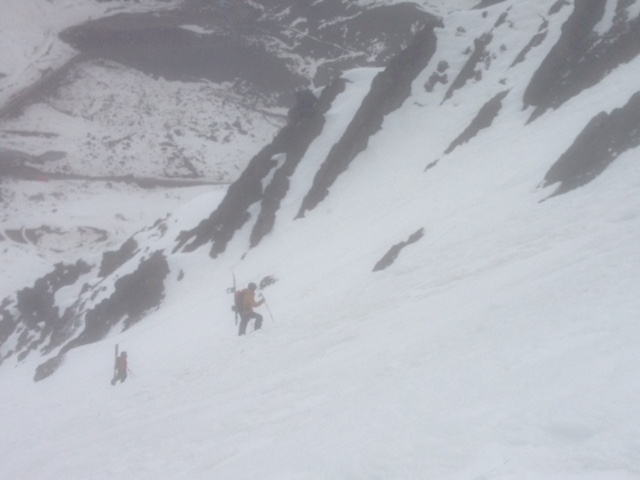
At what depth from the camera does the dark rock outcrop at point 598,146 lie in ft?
37.9

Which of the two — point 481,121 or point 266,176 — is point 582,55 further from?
point 266,176

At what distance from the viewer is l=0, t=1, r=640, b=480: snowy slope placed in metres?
4.65

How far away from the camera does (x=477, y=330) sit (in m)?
7.23

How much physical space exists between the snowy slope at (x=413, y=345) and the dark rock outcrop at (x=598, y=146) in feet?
1.26

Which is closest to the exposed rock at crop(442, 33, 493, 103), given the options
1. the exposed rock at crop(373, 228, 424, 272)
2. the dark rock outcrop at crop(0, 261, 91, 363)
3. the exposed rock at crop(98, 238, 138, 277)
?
the exposed rock at crop(373, 228, 424, 272)

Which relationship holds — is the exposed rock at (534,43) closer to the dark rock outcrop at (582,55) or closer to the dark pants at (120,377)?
the dark rock outcrop at (582,55)

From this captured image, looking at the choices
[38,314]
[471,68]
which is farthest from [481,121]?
[38,314]

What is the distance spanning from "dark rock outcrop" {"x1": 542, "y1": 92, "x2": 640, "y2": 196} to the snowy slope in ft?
1.26

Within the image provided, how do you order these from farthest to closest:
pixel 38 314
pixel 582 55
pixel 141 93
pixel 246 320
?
pixel 141 93, pixel 38 314, pixel 582 55, pixel 246 320

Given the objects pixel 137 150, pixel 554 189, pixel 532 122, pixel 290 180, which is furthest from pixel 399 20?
pixel 554 189

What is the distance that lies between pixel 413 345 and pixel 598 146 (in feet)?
23.3

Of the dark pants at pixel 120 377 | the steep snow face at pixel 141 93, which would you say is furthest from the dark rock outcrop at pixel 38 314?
the dark pants at pixel 120 377

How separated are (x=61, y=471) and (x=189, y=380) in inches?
133

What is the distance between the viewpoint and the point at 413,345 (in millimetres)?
7758
